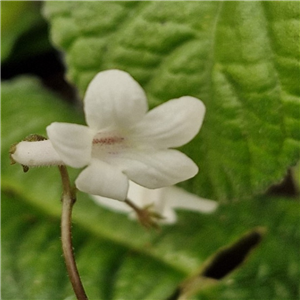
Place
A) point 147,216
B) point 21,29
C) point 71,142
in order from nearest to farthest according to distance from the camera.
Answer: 1. point 71,142
2. point 147,216
3. point 21,29

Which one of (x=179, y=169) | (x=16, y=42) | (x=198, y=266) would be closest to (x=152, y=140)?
(x=179, y=169)

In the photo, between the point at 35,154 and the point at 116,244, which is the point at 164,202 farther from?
the point at 35,154

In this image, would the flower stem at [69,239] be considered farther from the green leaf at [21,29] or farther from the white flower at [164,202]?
the green leaf at [21,29]

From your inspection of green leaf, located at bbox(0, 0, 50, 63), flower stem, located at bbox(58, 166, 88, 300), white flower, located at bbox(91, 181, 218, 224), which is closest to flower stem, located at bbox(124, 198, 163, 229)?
white flower, located at bbox(91, 181, 218, 224)

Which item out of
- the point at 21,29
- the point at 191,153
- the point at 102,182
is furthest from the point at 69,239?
the point at 21,29

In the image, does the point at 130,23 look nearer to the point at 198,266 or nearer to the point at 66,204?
the point at 66,204
